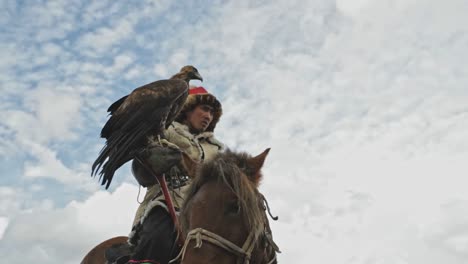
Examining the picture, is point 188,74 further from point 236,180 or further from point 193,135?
point 236,180

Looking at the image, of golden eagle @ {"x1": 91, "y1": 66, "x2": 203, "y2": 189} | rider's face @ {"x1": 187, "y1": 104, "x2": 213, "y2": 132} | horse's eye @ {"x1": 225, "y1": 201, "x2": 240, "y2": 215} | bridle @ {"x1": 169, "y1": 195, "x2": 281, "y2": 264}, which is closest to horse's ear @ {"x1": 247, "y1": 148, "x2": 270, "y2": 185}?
horse's eye @ {"x1": 225, "y1": 201, "x2": 240, "y2": 215}

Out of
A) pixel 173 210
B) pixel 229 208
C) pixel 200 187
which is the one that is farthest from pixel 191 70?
pixel 229 208

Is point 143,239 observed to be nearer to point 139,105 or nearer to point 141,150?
point 141,150

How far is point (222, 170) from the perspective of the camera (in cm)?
415

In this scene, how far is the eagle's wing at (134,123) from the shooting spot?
484 centimetres

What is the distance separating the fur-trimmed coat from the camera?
5.49 m

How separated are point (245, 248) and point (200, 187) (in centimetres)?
77

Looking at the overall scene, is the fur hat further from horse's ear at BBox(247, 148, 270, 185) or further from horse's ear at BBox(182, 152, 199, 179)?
horse's ear at BBox(247, 148, 270, 185)

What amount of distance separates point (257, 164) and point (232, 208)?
69 centimetres

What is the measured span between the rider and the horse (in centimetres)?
36

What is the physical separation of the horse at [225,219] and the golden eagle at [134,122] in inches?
37.4

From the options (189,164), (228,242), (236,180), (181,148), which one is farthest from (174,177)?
(228,242)

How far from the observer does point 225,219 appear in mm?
3838

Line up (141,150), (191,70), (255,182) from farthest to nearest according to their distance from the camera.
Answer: (191,70) < (141,150) < (255,182)
